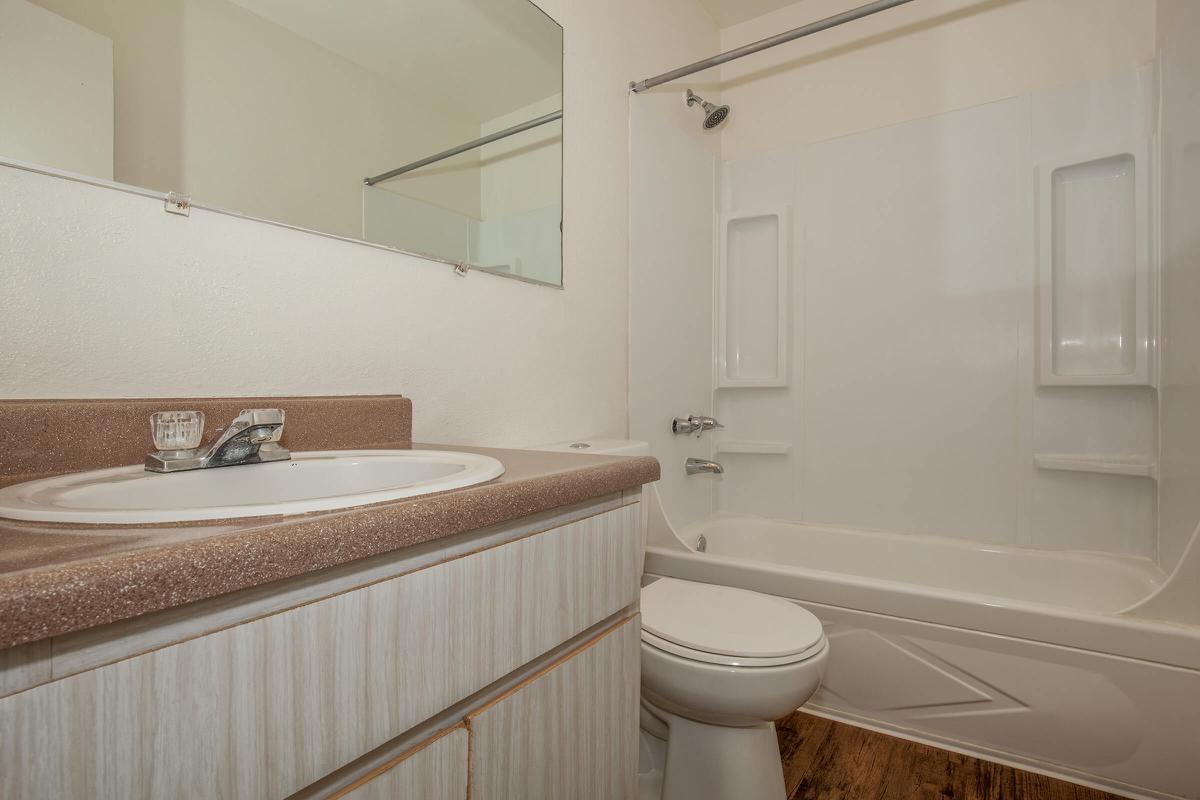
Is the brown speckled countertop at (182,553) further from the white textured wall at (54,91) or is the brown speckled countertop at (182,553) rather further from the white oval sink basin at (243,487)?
the white textured wall at (54,91)

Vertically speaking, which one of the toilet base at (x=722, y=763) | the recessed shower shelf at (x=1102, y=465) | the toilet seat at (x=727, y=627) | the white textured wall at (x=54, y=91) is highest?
the white textured wall at (x=54, y=91)

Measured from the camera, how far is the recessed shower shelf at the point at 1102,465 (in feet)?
5.78

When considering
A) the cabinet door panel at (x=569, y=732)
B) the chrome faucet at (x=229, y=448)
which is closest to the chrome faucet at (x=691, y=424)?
the cabinet door panel at (x=569, y=732)

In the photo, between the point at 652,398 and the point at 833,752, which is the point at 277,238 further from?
the point at 833,752

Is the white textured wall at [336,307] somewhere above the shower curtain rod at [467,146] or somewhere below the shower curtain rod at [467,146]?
below

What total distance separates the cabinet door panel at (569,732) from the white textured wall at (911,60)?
7.32ft

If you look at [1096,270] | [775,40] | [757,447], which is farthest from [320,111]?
[1096,270]

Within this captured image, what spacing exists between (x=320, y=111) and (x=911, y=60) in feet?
7.07

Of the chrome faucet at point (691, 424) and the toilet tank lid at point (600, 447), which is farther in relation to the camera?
the chrome faucet at point (691, 424)

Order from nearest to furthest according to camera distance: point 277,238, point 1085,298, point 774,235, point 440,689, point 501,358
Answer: point 440,689
point 277,238
point 501,358
point 1085,298
point 774,235

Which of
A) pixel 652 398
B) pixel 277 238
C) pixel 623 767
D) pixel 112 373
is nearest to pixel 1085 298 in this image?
pixel 652 398

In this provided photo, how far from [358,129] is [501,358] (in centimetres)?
56

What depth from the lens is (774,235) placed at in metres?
2.42

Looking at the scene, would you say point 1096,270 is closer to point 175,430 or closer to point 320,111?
point 320,111
